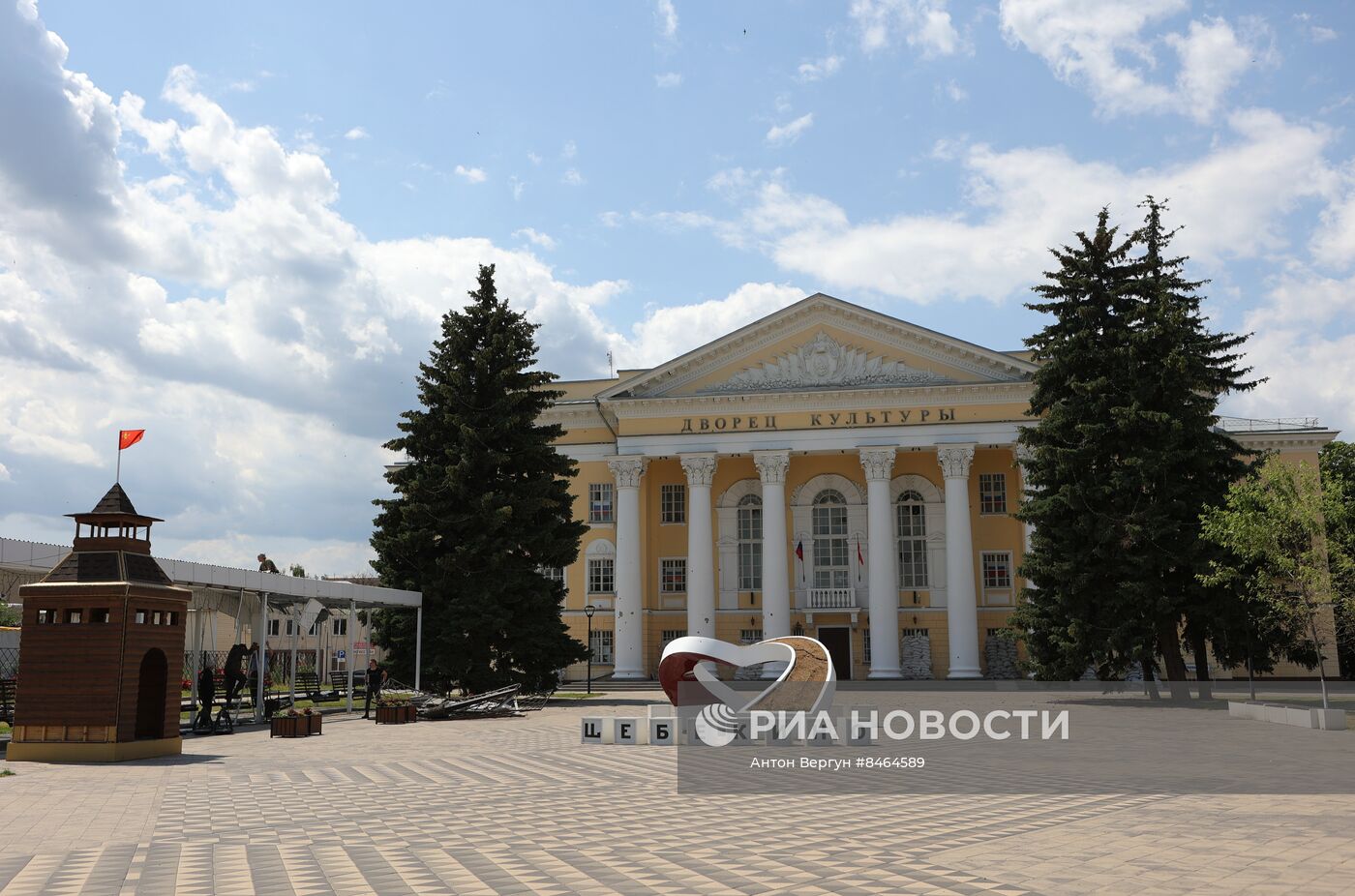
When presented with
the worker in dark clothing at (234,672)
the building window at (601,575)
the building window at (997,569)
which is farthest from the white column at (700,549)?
the worker in dark clothing at (234,672)

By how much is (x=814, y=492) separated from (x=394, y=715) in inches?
1128

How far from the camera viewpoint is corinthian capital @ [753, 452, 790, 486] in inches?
1876

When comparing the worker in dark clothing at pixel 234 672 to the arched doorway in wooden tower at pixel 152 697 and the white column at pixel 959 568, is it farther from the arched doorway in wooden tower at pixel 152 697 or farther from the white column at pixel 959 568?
the white column at pixel 959 568

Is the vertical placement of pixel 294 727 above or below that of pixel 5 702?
below

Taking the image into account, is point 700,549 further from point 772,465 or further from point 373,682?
point 373,682

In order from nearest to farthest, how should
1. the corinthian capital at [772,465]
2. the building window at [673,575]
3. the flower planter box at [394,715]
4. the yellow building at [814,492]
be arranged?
the flower planter box at [394,715]
the yellow building at [814,492]
the corinthian capital at [772,465]
the building window at [673,575]

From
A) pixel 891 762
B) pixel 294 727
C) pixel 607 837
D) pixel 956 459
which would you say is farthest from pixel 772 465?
pixel 607 837

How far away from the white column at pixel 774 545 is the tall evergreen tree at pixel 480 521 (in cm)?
1225

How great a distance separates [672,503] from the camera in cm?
5256

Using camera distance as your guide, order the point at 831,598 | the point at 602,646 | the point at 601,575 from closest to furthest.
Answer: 1. the point at 831,598
2. the point at 602,646
3. the point at 601,575

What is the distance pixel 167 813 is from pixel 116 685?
21.7ft

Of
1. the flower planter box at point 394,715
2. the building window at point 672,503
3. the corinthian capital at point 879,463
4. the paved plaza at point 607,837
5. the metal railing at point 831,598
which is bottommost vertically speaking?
the flower planter box at point 394,715

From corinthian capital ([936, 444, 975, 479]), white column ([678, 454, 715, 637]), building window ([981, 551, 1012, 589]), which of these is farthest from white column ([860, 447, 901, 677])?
white column ([678, 454, 715, 637])

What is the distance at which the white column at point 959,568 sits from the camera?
45.6 metres
